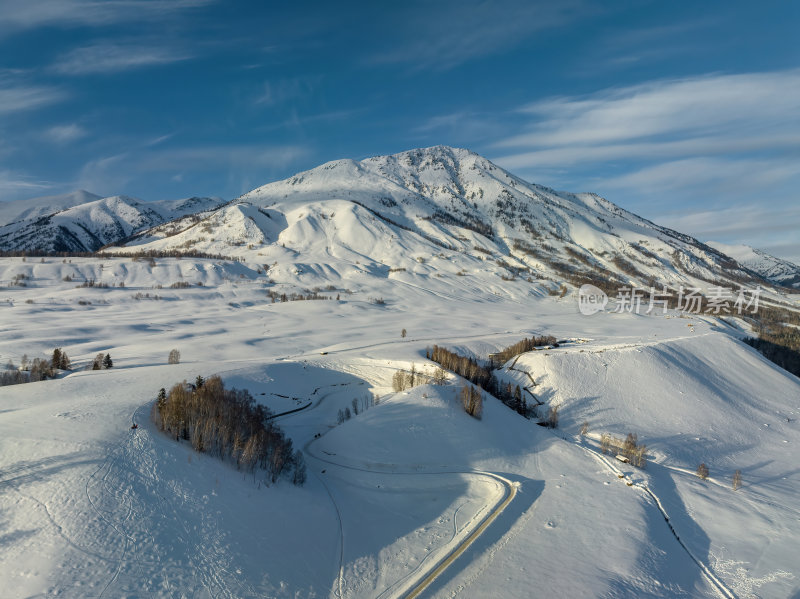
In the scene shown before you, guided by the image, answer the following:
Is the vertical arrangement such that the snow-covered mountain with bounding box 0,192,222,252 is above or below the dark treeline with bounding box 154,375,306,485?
above

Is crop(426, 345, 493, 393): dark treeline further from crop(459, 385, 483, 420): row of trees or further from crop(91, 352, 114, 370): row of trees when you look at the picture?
crop(91, 352, 114, 370): row of trees

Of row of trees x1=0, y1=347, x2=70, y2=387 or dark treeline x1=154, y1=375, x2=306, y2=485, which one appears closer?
dark treeline x1=154, y1=375, x2=306, y2=485

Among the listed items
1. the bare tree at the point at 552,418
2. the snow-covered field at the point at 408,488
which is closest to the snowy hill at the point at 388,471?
the snow-covered field at the point at 408,488

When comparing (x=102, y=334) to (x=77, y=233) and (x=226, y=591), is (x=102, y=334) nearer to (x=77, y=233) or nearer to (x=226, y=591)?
(x=226, y=591)

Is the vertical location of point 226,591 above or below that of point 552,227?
below

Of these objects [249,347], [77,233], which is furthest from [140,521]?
[77,233]

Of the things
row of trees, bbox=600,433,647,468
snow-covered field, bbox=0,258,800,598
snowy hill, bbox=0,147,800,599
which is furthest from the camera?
row of trees, bbox=600,433,647,468

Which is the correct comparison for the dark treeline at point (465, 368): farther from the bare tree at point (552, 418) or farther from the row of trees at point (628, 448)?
the row of trees at point (628, 448)

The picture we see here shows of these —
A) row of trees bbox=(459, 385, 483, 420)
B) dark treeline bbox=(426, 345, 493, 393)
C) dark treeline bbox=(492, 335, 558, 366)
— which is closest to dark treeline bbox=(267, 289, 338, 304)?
dark treeline bbox=(492, 335, 558, 366)
